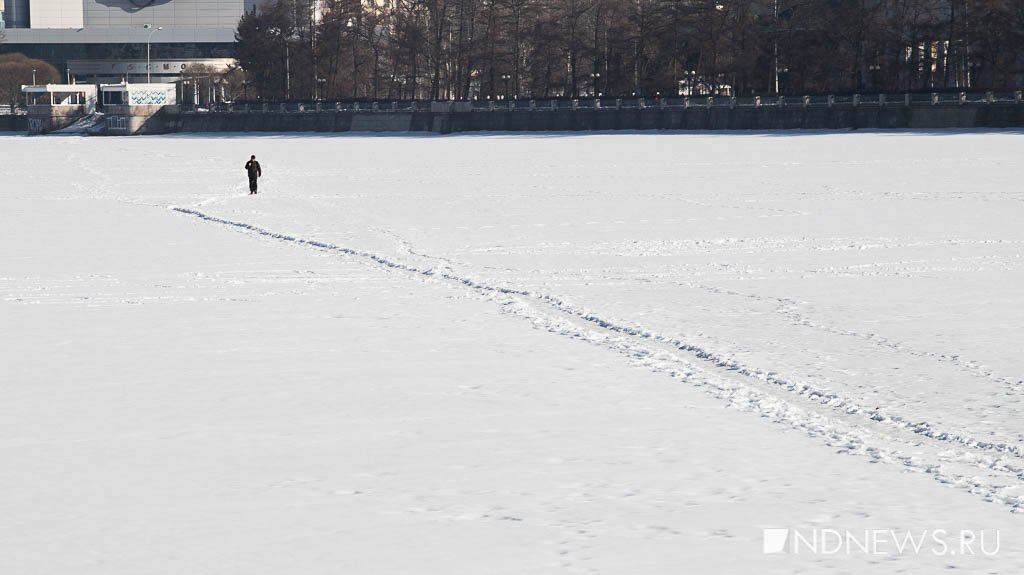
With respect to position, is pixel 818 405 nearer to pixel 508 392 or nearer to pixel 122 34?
pixel 508 392

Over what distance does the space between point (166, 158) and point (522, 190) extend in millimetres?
33493

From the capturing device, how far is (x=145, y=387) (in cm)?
1266

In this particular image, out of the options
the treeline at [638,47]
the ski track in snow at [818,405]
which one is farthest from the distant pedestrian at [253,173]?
the treeline at [638,47]

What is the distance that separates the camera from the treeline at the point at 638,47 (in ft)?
299

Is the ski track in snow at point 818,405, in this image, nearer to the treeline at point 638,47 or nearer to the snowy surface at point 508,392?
the snowy surface at point 508,392

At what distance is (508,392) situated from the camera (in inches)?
490

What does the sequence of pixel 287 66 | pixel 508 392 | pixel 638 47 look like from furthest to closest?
pixel 287 66 → pixel 638 47 → pixel 508 392

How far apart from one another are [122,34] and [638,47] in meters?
98.3

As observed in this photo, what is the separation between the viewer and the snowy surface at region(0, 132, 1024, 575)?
838 centimetres

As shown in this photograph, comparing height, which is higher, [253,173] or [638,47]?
[638,47]

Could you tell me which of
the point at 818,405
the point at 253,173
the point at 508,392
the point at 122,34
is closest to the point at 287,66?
the point at 122,34

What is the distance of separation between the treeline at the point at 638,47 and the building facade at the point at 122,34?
47.9m

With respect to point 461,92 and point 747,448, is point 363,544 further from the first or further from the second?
point 461,92

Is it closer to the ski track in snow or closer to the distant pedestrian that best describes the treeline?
the distant pedestrian
